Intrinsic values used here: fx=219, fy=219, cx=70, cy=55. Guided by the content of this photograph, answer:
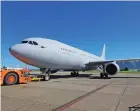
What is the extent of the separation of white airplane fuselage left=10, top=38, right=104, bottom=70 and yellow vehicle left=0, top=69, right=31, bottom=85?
213 centimetres

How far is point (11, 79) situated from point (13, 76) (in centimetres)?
27

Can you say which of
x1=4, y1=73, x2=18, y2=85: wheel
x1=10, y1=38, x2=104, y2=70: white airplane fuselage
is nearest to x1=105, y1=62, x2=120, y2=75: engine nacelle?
x1=10, y1=38, x2=104, y2=70: white airplane fuselage

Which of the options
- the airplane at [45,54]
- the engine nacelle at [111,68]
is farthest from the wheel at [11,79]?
the engine nacelle at [111,68]

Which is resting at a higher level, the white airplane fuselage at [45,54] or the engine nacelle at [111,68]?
the white airplane fuselage at [45,54]

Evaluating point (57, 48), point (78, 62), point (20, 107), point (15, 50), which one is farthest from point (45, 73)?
point (20, 107)

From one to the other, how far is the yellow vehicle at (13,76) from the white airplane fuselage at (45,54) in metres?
2.13

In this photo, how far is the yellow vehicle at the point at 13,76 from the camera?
613 inches

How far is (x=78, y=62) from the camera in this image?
26703mm

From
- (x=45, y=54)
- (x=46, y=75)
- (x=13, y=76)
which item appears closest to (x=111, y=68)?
(x=46, y=75)

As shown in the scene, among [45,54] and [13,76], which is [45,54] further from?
[13,76]

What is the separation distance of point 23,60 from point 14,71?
2986 millimetres

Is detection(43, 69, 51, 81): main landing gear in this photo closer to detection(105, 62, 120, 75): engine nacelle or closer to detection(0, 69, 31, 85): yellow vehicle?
detection(0, 69, 31, 85): yellow vehicle

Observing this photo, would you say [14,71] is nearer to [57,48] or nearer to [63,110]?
[57,48]

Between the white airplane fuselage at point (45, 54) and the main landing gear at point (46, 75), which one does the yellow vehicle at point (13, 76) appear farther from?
the main landing gear at point (46, 75)
